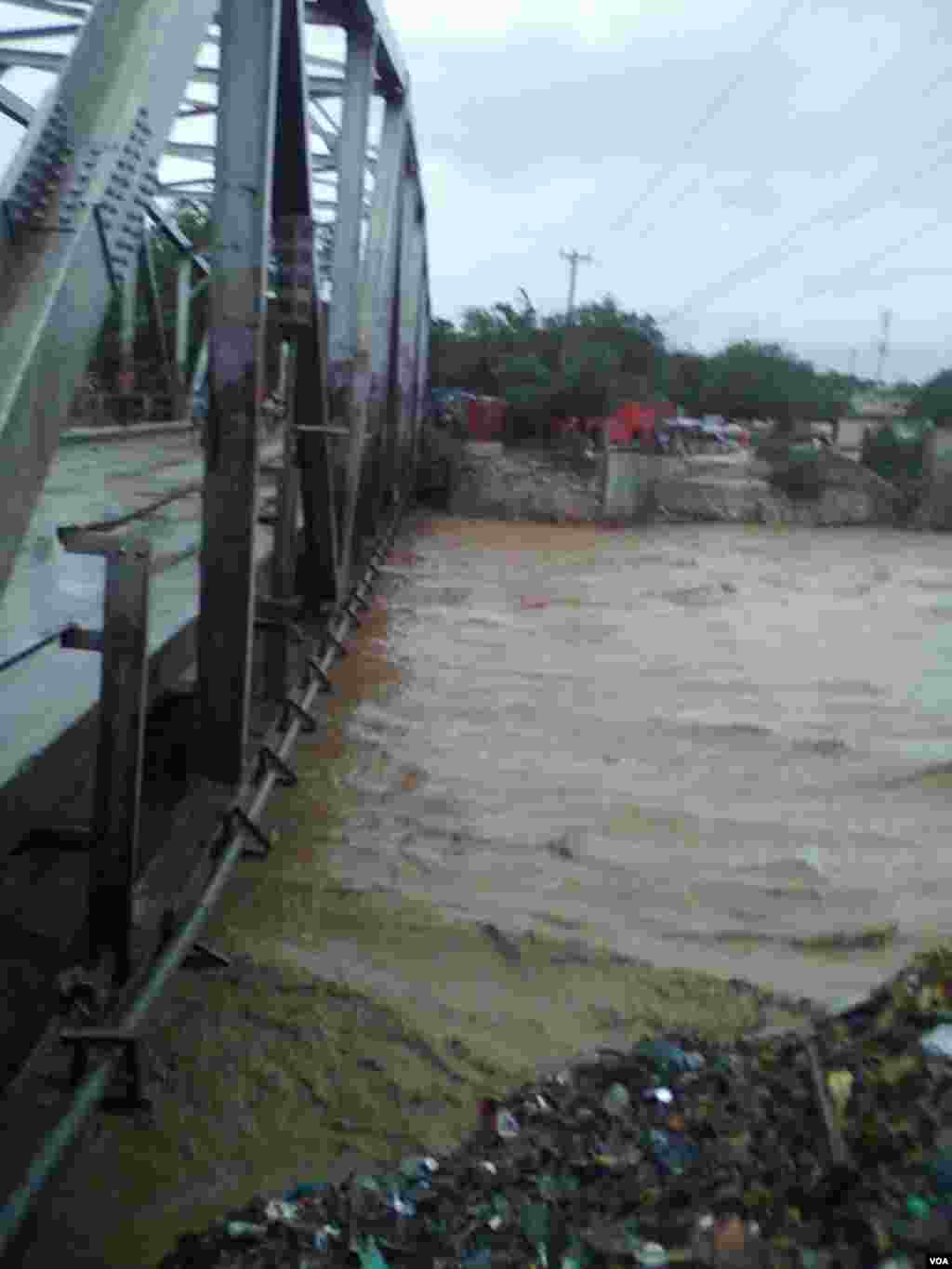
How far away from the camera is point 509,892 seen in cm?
555

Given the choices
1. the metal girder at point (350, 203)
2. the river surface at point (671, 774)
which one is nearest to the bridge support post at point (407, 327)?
the river surface at point (671, 774)

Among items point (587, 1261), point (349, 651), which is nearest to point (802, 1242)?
point (587, 1261)

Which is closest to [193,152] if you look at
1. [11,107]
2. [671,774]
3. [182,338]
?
[182,338]

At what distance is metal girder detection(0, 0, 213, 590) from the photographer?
2.34 m

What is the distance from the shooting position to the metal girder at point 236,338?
4.07m

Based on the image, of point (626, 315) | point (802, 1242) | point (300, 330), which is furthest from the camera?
point (626, 315)

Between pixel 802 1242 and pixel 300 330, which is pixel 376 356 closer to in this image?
pixel 300 330

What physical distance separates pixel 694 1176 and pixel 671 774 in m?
4.95

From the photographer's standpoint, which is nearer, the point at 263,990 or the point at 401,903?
the point at 263,990

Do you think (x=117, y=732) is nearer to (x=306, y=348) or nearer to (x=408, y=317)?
(x=306, y=348)

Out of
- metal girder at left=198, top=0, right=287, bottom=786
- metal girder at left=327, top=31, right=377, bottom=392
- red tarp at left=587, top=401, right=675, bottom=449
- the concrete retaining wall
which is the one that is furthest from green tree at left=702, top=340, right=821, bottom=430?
metal girder at left=198, top=0, right=287, bottom=786

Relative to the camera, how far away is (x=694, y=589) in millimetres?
15891

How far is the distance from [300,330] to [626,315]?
3397cm

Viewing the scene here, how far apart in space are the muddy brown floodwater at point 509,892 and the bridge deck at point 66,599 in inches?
32.2
